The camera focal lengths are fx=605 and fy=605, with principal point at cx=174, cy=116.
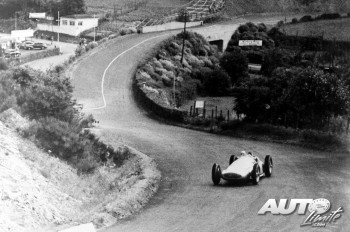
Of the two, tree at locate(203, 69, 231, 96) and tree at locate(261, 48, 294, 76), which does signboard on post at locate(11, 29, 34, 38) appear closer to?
tree at locate(203, 69, 231, 96)

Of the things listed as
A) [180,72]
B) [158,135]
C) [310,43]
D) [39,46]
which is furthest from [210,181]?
[310,43]

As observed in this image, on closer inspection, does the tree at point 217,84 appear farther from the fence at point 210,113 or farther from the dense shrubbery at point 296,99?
the dense shrubbery at point 296,99

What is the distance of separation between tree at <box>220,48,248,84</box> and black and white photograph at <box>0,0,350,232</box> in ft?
0.79

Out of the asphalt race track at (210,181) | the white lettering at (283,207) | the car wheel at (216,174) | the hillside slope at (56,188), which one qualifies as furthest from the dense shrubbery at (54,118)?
the white lettering at (283,207)

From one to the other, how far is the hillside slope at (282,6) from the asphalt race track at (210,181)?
1868 inches

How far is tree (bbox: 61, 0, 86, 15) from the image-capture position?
5552 cm

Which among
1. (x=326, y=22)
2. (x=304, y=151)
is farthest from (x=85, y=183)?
(x=326, y=22)

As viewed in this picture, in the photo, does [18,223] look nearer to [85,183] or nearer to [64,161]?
[85,183]

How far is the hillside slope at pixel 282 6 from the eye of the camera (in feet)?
287

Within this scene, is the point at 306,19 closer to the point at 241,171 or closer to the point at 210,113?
the point at 210,113

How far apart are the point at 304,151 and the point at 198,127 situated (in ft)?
39.5

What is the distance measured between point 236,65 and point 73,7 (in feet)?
73.0

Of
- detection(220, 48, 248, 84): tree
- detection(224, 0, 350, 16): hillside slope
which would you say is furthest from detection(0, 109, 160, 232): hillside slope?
detection(224, 0, 350, 16): hillside slope

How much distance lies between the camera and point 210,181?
87.7 ft
